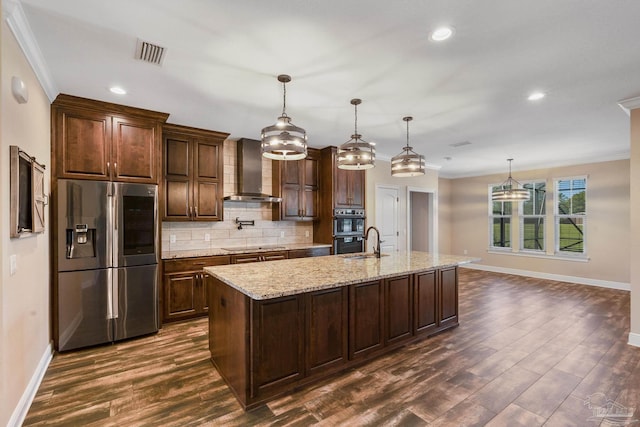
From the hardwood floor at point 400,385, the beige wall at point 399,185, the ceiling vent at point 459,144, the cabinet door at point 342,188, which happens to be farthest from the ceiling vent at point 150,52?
the ceiling vent at point 459,144

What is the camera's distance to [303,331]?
241cm

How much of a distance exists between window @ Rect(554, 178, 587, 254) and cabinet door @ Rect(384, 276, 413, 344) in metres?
5.60

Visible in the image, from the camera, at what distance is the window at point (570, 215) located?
6461mm

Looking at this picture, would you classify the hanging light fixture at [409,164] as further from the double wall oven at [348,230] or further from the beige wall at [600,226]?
the beige wall at [600,226]

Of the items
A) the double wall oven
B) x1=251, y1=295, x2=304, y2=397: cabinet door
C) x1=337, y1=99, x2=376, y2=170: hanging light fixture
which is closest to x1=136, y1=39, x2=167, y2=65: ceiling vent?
x1=337, y1=99, x2=376, y2=170: hanging light fixture

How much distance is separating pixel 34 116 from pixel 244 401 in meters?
2.81

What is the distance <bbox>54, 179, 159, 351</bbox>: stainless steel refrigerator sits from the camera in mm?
3064

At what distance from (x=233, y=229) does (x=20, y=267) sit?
2875 mm

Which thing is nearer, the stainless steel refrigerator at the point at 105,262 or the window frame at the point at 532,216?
the stainless steel refrigerator at the point at 105,262

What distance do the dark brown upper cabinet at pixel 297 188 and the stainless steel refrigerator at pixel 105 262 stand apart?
2023mm

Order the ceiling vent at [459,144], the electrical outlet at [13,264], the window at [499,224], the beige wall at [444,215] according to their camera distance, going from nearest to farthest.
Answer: the electrical outlet at [13,264]
the ceiling vent at [459,144]
the window at [499,224]
the beige wall at [444,215]

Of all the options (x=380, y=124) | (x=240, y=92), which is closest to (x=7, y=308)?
(x=240, y=92)

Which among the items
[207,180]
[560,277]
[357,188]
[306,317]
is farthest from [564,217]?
[207,180]

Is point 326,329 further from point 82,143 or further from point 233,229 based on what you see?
point 82,143
